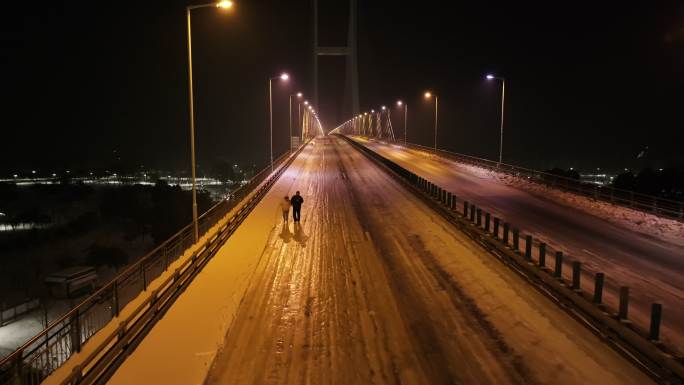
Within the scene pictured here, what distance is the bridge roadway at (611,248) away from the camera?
13773 mm

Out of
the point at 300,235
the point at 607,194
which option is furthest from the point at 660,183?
the point at 300,235

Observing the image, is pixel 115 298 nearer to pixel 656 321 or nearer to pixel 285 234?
pixel 656 321

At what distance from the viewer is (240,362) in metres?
9.91

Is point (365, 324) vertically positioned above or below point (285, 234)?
above

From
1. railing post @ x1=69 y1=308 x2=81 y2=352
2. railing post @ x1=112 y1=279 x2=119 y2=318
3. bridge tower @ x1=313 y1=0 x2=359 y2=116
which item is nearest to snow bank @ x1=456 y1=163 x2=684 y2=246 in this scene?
railing post @ x1=112 y1=279 x2=119 y2=318

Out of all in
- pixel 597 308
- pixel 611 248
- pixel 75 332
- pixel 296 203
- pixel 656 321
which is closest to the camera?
pixel 75 332

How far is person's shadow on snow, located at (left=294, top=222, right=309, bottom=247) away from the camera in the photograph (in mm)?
21016

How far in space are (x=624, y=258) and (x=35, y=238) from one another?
273 feet

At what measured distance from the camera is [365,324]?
1181cm

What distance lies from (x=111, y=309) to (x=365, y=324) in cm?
539

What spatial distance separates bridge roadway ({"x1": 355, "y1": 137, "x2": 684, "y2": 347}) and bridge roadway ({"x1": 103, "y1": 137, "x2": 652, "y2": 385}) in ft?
8.32

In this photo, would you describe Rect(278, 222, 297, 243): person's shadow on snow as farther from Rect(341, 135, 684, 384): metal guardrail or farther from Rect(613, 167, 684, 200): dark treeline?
Rect(613, 167, 684, 200): dark treeline

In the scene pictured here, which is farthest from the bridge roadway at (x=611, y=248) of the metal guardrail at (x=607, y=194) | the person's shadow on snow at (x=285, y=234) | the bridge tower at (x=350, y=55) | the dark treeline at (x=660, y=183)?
the bridge tower at (x=350, y=55)

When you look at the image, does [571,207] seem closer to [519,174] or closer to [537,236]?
[537,236]
